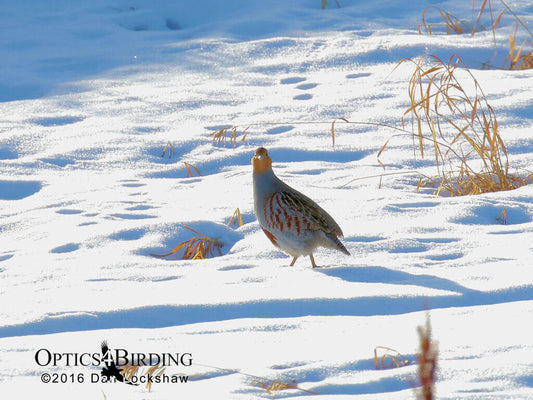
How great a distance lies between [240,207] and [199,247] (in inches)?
19.9

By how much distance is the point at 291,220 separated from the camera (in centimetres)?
316

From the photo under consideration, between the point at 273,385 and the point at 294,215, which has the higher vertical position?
the point at 294,215

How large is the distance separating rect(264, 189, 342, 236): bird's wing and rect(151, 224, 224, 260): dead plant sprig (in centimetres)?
54

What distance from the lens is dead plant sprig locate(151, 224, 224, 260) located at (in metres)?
3.61

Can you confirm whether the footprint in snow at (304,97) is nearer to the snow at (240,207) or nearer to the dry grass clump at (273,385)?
the snow at (240,207)

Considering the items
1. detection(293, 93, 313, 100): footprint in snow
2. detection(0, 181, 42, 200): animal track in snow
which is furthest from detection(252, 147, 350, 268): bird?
detection(293, 93, 313, 100): footprint in snow

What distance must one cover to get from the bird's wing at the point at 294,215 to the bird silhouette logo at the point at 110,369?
3.72 feet

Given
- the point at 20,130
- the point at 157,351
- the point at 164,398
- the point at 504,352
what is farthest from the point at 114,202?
the point at 504,352

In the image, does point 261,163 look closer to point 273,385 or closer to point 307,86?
point 273,385

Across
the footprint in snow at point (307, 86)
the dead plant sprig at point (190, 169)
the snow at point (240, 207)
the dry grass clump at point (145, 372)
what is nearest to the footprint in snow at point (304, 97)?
the snow at point (240, 207)

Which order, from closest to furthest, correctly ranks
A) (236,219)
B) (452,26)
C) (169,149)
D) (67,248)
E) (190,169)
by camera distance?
(67,248)
(236,219)
(190,169)
(169,149)
(452,26)

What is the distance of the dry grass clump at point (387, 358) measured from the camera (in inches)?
83.4

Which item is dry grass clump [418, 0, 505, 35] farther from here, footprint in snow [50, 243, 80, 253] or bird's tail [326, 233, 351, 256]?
footprint in snow [50, 243, 80, 253]

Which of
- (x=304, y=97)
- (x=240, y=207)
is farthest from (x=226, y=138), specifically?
(x=240, y=207)
